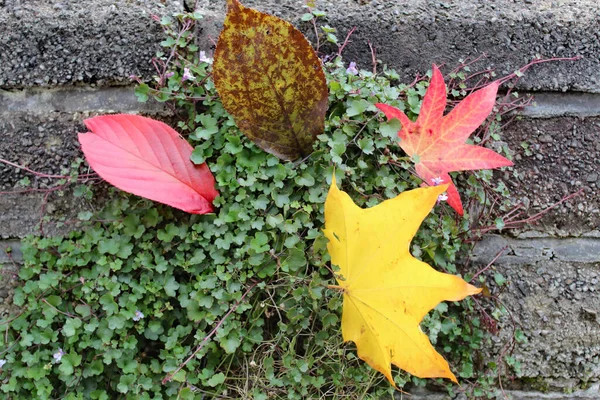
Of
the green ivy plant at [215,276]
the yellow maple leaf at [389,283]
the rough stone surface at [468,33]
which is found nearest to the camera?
the yellow maple leaf at [389,283]

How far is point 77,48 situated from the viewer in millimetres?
1092

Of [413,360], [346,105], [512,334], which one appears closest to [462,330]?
[512,334]

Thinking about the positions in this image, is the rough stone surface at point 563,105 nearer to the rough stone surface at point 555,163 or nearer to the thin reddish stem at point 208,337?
the rough stone surface at point 555,163

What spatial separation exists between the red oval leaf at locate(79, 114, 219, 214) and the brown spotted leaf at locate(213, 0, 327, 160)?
0.13m

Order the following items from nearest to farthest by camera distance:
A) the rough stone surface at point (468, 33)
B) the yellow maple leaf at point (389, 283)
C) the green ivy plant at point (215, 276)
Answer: the yellow maple leaf at point (389, 283), the green ivy plant at point (215, 276), the rough stone surface at point (468, 33)

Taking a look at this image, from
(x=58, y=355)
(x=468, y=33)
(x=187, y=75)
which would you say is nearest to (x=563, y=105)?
(x=468, y=33)

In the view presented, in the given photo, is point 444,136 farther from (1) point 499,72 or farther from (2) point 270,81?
(2) point 270,81

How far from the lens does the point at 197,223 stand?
106 centimetres

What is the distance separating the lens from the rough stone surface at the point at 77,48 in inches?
42.9

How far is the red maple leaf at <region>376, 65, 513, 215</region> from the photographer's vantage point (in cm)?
104

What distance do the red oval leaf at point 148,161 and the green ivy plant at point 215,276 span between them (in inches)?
1.3

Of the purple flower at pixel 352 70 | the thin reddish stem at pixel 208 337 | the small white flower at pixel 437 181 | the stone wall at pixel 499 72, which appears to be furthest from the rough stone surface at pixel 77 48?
the small white flower at pixel 437 181

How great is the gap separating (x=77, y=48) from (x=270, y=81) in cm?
43

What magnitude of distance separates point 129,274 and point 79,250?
108 mm
